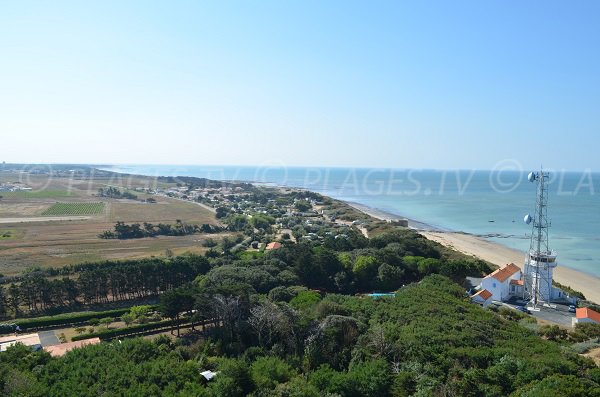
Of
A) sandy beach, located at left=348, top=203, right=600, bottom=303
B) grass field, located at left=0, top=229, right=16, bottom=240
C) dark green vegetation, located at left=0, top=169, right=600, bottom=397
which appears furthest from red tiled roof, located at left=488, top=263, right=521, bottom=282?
grass field, located at left=0, top=229, right=16, bottom=240

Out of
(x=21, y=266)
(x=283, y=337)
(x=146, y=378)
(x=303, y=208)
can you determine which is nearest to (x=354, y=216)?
(x=303, y=208)

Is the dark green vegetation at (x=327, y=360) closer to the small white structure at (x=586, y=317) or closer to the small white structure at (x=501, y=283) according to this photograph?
the small white structure at (x=586, y=317)

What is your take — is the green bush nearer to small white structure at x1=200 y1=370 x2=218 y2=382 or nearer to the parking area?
small white structure at x1=200 y1=370 x2=218 y2=382

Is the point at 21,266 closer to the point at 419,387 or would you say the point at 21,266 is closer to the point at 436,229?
the point at 419,387

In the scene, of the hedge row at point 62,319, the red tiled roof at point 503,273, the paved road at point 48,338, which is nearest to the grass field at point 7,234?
the hedge row at point 62,319

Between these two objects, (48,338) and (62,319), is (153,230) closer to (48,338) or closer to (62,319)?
(62,319)
